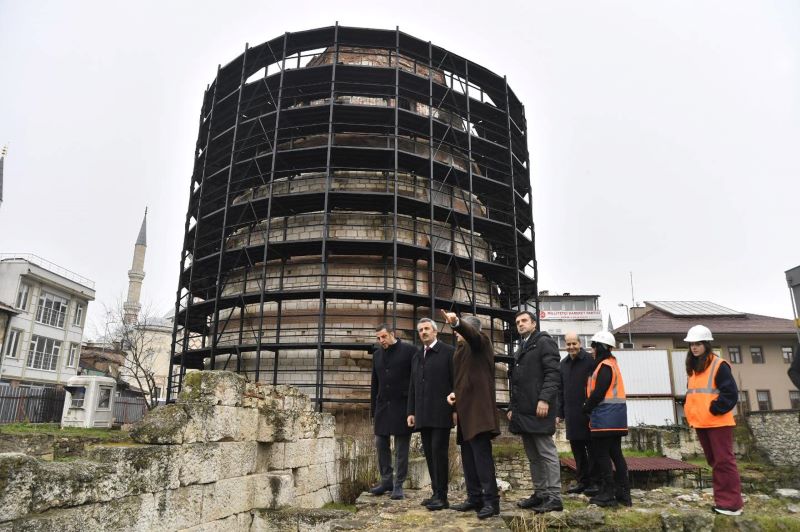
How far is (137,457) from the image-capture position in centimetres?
503

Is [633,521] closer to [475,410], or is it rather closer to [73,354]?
[475,410]

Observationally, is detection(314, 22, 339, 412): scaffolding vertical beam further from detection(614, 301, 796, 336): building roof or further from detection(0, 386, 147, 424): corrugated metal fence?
detection(614, 301, 796, 336): building roof

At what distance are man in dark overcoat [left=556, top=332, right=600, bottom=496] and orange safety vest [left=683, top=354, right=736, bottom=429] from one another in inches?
41.2

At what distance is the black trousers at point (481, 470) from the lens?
485cm

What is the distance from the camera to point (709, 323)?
117ft

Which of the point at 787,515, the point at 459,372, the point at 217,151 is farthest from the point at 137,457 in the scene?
the point at 217,151

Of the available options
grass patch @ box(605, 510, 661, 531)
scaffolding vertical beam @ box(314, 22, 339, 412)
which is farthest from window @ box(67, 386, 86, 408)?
grass patch @ box(605, 510, 661, 531)

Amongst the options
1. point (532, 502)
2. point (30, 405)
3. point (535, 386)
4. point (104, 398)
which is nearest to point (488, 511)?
point (532, 502)

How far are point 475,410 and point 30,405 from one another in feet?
75.2

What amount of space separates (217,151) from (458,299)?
449 inches

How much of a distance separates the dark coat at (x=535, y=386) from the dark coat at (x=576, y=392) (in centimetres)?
65

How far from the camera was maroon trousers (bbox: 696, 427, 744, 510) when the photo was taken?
4875 millimetres

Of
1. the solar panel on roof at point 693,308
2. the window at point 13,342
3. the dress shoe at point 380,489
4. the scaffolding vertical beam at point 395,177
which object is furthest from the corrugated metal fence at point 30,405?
the solar panel on roof at point 693,308

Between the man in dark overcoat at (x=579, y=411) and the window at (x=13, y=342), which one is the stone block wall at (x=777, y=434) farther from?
the window at (x=13, y=342)
